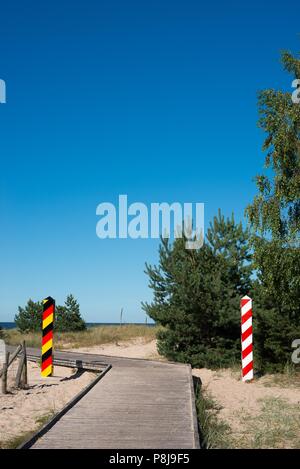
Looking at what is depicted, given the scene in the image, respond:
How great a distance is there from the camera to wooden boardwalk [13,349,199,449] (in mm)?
6777

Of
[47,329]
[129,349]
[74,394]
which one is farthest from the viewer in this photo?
[129,349]

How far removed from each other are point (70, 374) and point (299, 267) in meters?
8.90

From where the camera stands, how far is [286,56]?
45.4 ft

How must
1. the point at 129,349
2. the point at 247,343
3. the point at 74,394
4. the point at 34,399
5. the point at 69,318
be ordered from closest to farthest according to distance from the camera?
the point at 34,399, the point at 74,394, the point at 247,343, the point at 129,349, the point at 69,318

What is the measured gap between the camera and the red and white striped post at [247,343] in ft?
44.0

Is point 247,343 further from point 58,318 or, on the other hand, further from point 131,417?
point 58,318

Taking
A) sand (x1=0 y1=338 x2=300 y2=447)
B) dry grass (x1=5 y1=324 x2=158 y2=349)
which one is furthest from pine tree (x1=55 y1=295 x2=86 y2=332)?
sand (x1=0 y1=338 x2=300 y2=447)

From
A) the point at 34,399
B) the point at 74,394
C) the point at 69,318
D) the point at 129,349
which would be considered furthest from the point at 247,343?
the point at 69,318

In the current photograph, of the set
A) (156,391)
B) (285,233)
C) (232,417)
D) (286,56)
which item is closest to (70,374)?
(156,391)

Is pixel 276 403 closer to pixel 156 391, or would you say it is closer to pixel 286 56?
pixel 156 391

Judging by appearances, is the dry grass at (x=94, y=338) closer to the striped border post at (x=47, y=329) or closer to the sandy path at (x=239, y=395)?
the striped border post at (x=47, y=329)

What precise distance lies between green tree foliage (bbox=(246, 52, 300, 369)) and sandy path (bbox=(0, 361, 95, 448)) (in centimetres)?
634

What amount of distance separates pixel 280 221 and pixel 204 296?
396 centimetres

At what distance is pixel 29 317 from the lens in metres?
38.2
